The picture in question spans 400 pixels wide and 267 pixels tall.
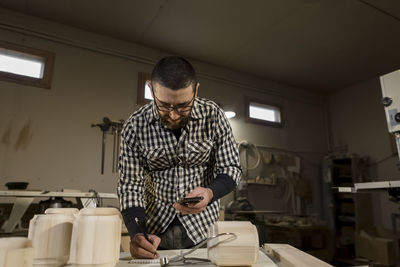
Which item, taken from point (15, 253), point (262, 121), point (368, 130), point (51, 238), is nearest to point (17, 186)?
point (51, 238)

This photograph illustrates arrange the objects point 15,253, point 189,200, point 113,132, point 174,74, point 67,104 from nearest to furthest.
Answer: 1. point 15,253
2. point 189,200
3. point 174,74
4. point 67,104
5. point 113,132

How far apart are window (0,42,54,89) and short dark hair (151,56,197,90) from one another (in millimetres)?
2896

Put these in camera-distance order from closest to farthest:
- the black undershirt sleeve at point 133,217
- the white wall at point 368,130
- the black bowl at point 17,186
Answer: the black undershirt sleeve at point 133,217, the black bowl at point 17,186, the white wall at point 368,130

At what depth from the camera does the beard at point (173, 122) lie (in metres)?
1.31

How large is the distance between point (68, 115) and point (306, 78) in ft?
13.7

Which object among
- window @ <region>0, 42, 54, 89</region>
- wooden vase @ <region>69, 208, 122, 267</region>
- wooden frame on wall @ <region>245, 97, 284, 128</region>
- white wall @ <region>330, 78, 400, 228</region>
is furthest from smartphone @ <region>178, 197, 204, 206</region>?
white wall @ <region>330, 78, 400, 228</region>

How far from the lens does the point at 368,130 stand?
5230mm

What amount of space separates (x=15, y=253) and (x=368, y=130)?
5.82 meters

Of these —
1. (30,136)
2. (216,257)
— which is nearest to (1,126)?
(30,136)

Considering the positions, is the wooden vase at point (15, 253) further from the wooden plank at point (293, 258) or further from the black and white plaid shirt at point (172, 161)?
the black and white plaid shirt at point (172, 161)

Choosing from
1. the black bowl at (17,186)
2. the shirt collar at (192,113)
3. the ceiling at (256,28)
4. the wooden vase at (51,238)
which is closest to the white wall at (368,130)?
the ceiling at (256,28)

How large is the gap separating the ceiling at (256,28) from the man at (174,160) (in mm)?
2440

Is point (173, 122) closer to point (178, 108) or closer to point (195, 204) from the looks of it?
point (178, 108)

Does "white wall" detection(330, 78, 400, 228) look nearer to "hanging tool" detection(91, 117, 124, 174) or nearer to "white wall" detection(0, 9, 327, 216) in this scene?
"white wall" detection(0, 9, 327, 216)
